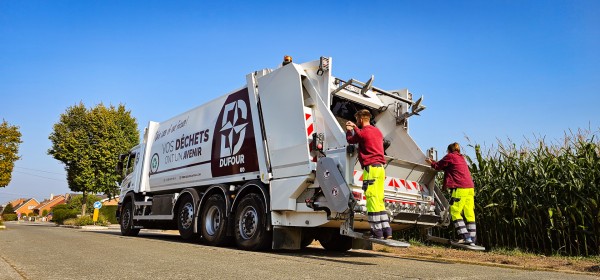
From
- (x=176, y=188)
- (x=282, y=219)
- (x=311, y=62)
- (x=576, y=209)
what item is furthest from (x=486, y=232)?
(x=176, y=188)

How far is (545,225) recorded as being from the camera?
26.1ft

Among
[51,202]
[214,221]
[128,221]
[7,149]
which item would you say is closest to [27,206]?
[51,202]

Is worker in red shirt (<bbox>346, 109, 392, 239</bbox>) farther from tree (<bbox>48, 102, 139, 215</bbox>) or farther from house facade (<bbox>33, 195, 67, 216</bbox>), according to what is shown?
house facade (<bbox>33, 195, 67, 216</bbox>)

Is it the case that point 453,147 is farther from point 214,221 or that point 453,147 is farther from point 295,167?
point 214,221

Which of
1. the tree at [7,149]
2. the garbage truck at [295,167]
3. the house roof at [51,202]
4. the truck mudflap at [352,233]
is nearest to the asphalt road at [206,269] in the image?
the truck mudflap at [352,233]

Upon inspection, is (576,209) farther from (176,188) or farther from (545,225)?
(176,188)

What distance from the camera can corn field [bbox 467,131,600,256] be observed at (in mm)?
7570

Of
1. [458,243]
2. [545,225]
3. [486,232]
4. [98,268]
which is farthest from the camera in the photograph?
[486,232]

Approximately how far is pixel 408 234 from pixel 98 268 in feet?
23.5

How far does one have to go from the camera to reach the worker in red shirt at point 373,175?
5797mm

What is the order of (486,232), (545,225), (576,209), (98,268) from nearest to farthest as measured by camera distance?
(98,268), (576,209), (545,225), (486,232)

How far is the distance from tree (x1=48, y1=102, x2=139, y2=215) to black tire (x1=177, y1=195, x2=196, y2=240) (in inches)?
803

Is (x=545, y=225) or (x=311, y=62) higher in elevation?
(x=311, y=62)

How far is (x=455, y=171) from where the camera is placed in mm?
7148
